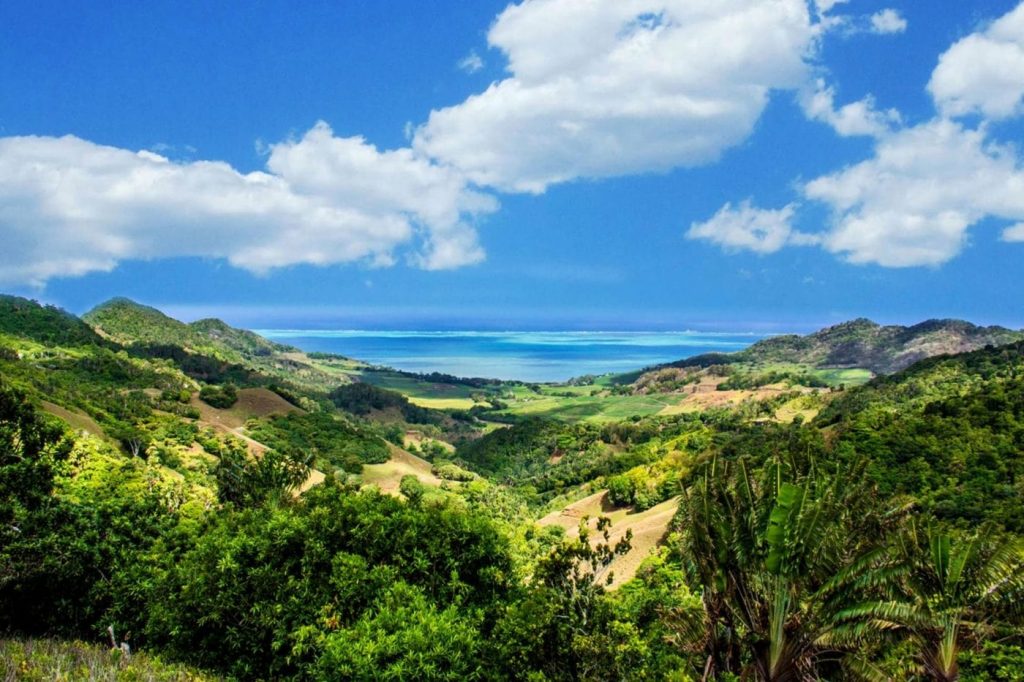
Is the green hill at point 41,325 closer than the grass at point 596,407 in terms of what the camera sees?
Yes

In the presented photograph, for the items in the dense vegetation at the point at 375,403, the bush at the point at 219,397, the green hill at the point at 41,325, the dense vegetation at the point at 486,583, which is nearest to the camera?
the dense vegetation at the point at 486,583

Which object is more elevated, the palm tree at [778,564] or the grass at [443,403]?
the palm tree at [778,564]

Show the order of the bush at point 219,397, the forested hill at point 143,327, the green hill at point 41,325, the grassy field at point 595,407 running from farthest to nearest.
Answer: the forested hill at point 143,327 → the grassy field at point 595,407 → the green hill at point 41,325 → the bush at point 219,397

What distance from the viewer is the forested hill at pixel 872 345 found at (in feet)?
488

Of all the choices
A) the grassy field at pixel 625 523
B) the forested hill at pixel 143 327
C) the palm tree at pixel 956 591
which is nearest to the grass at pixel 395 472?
the grassy field at pixel 625 523

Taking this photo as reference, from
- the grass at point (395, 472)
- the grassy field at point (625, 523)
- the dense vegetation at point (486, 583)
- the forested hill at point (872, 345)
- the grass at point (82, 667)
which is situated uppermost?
the forested hill at point (872, 345)

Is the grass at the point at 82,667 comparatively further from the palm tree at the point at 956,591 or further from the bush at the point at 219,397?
the bush at the point at 219,397

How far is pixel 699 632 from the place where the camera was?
9.60 m

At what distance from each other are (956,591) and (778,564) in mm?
3647

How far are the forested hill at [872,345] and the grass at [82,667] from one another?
509 feet

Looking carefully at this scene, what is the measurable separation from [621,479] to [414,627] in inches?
1550

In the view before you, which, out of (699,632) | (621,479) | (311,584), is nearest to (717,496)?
(699,632)

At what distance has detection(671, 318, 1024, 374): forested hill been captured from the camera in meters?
149

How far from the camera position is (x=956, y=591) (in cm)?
927
